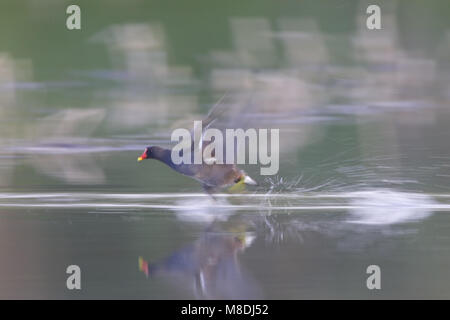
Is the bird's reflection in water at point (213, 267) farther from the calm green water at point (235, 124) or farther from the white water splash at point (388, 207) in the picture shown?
the white water splash at point (388, 207)

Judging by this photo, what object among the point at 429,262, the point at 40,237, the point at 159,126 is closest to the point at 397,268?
the point at 429,262

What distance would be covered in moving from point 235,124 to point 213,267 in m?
1.38

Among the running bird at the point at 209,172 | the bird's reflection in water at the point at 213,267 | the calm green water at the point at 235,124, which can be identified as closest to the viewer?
the bird's reflection in water at the point at 213,267

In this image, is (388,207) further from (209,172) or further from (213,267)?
(213,267)

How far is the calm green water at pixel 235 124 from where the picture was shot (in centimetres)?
345

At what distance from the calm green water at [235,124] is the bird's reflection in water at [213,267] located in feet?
0.04

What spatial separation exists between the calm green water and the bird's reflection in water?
11 mm

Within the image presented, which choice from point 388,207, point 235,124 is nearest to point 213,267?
point 235,124

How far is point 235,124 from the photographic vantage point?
463 cm

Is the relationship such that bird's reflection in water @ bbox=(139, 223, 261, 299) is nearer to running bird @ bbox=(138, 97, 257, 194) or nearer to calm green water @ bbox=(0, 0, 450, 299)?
calm green water @ bbox=(0, 0, 450, 299)

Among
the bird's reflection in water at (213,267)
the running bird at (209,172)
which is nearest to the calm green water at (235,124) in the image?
the bird's reflection in water at (213,267)

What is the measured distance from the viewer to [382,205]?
190 inches

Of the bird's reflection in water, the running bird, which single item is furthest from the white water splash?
the bird's reflection in water

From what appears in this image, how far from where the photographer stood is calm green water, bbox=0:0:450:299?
11.3 feet
